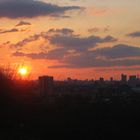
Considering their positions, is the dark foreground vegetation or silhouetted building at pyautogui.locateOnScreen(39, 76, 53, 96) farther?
silhouetted building at pyautogui.locateOnScreen(39, 76, 53, 96)

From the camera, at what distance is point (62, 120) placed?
25031 millimetres

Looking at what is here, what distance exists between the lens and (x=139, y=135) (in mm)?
21219

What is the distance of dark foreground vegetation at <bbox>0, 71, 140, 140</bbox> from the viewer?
68.7 feet

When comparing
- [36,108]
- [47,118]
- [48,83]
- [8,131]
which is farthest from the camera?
[48,83]

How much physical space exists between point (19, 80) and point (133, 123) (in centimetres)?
1946

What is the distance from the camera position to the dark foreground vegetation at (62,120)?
2094cm

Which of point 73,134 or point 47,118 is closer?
point 73,134

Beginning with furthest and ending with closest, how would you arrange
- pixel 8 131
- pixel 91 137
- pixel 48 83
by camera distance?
pixel 48 83
pixel 8 131
pixel 91 137

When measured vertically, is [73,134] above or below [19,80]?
below

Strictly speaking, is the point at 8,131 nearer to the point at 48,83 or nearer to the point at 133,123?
the point at 133,123

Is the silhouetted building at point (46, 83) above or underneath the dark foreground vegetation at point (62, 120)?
above

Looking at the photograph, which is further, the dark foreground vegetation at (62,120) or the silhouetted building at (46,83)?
the silhouetted building at (46,83)

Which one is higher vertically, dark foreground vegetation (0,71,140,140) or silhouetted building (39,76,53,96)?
silhouetted building (39,76,53,96)

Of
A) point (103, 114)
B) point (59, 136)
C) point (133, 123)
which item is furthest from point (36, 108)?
point (59, 136)
